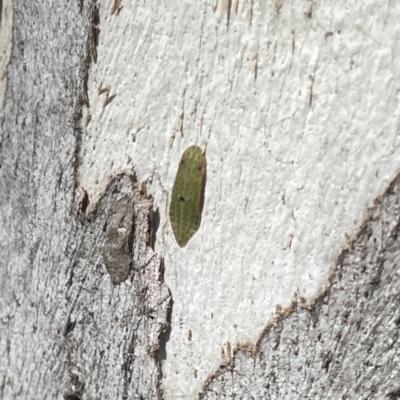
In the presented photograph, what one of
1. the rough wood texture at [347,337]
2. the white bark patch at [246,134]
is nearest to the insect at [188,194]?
the white bark patch at [246,134]

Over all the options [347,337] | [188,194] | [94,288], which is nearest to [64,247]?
[94,288]

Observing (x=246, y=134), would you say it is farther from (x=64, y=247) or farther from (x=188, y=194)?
(x=64, y=247)

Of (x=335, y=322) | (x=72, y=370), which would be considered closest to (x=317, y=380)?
(x=335, y=322)

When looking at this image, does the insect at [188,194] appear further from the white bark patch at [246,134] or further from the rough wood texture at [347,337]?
the rough wood texture at [347,337]

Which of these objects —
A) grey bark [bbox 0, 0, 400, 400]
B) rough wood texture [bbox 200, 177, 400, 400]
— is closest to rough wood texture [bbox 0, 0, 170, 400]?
grey bark [bbox 0, 0, 400, 400]

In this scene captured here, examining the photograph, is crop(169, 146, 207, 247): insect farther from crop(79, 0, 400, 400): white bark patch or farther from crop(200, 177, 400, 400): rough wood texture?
crop(200, 177, 400, 400): rough wood texture

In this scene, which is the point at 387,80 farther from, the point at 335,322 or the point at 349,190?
the point at 335,322
